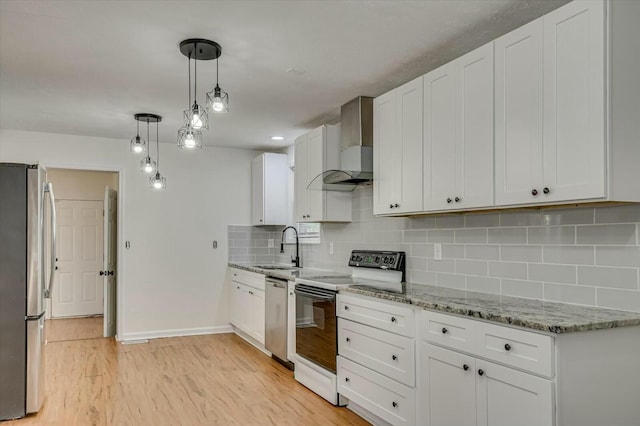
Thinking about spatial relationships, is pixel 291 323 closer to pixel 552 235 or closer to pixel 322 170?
pixel 322 170

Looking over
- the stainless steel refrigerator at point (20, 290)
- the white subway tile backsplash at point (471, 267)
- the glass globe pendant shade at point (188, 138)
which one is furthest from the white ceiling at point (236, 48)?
the white subway tile backsplash at point (471, 267)

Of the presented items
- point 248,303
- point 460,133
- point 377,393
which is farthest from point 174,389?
point 460,133

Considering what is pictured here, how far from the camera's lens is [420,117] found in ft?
10.2

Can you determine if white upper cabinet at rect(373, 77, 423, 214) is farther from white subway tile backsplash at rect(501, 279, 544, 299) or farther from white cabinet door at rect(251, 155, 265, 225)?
white cabinet door at rect(251, 155, 265, 225)

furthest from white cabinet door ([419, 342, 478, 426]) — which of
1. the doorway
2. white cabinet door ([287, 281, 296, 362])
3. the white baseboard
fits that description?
the doorway

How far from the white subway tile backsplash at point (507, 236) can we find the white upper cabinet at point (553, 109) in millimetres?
394

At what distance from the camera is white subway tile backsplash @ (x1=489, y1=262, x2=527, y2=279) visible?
9.02 ft

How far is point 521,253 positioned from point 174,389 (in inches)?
114

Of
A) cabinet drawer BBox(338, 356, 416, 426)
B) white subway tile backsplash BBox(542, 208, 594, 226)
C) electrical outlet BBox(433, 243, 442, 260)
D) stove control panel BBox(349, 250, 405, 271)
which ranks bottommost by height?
cabinet drawer BBox(338, 356, 416, 426)

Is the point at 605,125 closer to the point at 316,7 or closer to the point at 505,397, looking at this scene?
the point at 505,397

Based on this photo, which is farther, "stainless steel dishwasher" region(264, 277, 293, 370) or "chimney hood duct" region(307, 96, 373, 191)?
"stainless steel dishwasher" region(264, 277, 293, 370)

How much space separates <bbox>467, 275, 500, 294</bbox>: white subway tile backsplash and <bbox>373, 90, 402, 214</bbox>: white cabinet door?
0.74 m

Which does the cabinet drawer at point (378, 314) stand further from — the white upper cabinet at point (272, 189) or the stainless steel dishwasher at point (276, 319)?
the white upper cabinet at point (272, 189)

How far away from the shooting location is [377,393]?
304cm
